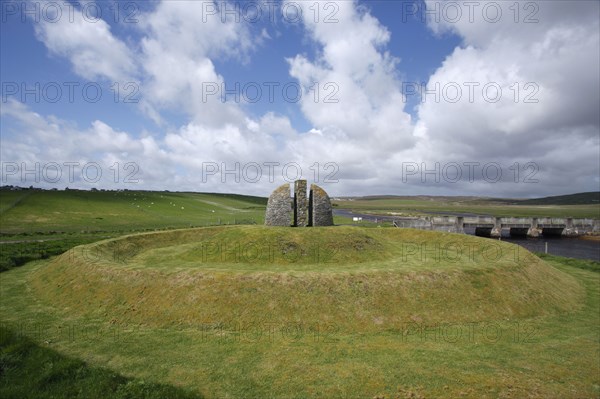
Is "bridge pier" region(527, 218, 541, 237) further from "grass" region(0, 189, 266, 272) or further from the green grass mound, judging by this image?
"grass" region(0, 189, 266, 272)

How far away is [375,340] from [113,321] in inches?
527

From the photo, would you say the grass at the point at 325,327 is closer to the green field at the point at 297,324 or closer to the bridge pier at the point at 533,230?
the green field at the point at 297,324

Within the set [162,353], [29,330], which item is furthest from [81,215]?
[162,353]

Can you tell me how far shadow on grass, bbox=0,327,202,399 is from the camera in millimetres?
9930

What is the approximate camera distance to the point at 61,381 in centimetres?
1065

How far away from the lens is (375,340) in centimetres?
1458

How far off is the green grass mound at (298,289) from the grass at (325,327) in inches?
2.9

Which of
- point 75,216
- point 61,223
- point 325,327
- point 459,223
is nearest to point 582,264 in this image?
point 325,327

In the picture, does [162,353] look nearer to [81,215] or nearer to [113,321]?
[113,321]

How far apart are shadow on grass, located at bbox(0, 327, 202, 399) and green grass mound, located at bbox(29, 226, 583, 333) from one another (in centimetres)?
438

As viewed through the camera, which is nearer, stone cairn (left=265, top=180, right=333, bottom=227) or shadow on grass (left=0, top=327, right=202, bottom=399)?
shadow on grass (left=0, top=327, right=202, bottom=399)

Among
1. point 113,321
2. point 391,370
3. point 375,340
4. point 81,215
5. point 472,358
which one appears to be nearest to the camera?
point 391,370

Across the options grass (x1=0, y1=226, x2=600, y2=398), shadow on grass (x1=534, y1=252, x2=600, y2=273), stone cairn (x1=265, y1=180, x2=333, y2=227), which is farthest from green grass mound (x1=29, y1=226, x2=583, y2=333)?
shadow on grass (x1=534, y1=252, x2=600, y2=273)

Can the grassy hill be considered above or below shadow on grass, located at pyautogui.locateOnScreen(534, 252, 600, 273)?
above
